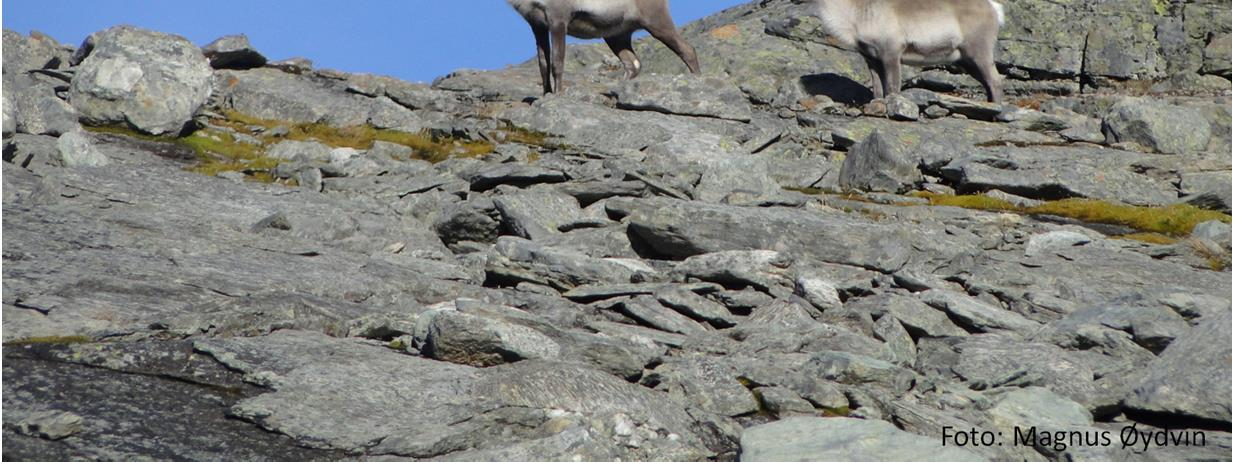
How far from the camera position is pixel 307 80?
28.2 metres

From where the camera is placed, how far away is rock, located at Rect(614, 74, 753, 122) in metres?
24.6

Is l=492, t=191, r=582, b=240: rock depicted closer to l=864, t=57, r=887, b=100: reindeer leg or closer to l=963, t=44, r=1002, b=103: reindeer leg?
l=864, t=57, r=887, b=100: reindeer leg

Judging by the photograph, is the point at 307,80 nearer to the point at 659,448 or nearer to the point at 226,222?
the point at 226,222

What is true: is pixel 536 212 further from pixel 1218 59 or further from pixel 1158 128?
pixel 1218 59

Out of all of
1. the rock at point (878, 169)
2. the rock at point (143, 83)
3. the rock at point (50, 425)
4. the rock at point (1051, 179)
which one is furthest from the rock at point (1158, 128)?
the rock at point (50, 425)

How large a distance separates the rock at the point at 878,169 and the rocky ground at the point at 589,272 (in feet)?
0.21

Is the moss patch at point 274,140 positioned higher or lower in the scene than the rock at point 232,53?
lower

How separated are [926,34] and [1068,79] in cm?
758

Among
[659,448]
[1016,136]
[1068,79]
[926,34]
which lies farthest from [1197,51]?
[659,448]

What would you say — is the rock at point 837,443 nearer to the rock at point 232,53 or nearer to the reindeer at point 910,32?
the reindeer at point 910,32

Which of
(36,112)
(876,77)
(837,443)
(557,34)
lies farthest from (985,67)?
(837,443)

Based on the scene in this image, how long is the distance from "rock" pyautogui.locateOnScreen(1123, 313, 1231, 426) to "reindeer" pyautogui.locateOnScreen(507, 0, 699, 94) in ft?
60.3

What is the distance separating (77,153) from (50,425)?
1101cm

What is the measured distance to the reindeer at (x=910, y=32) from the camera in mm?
28875
